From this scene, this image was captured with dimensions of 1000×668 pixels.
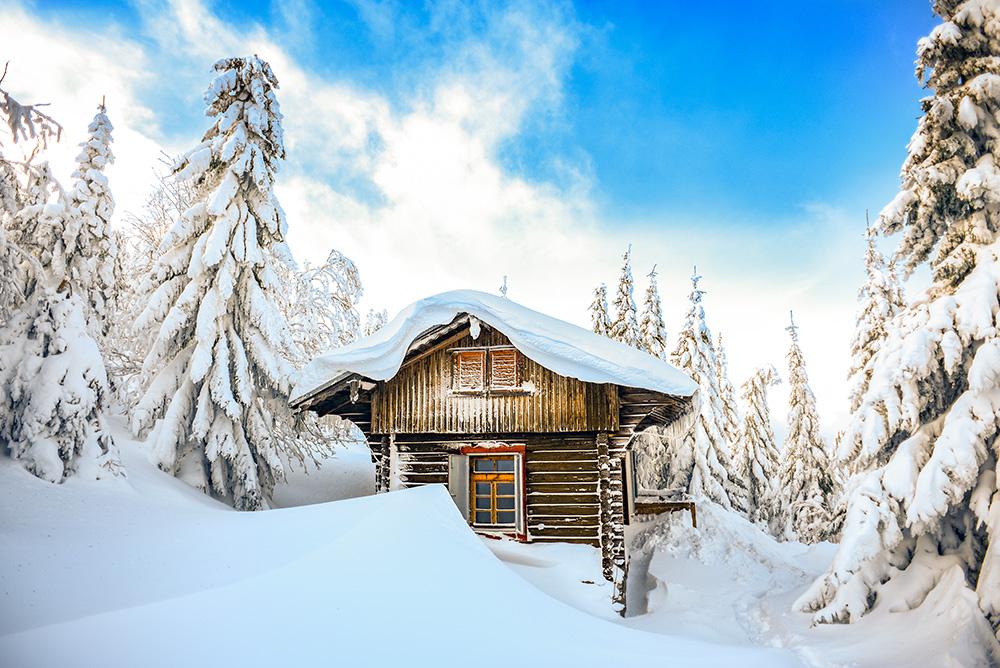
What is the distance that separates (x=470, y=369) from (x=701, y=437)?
16.7 metres

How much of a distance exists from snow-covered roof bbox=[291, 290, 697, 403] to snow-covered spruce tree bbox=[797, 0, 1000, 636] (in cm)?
438

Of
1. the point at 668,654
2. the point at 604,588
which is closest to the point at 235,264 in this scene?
the point at 604,588

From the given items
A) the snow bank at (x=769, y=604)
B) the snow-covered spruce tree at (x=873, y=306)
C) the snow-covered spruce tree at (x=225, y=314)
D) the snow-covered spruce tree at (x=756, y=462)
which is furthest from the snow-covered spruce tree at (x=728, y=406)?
the snow-covered spruce tree at (x=225, y=314)

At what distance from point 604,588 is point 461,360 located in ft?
21.9

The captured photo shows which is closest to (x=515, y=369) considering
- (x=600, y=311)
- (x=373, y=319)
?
(x=600, y=311)

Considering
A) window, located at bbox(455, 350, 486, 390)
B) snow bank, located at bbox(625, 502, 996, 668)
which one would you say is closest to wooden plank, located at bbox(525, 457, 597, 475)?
window, located at bbox(455, 350, 486, 390)

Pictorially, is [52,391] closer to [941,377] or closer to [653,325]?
[941,377]

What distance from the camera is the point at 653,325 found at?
105 ft

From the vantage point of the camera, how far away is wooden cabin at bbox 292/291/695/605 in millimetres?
13953

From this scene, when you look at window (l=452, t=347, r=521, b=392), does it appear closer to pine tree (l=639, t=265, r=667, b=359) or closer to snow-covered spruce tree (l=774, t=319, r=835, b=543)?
pine tree (l=639, t=265, r=667, b=359)

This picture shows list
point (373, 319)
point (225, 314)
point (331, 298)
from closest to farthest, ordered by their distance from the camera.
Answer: point (225, 314) → point (331, 298) → point (373, 319)

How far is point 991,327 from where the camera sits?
875cm

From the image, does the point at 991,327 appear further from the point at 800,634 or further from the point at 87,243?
the point at 87,243

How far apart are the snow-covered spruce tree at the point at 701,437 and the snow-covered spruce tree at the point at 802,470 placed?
322cm
